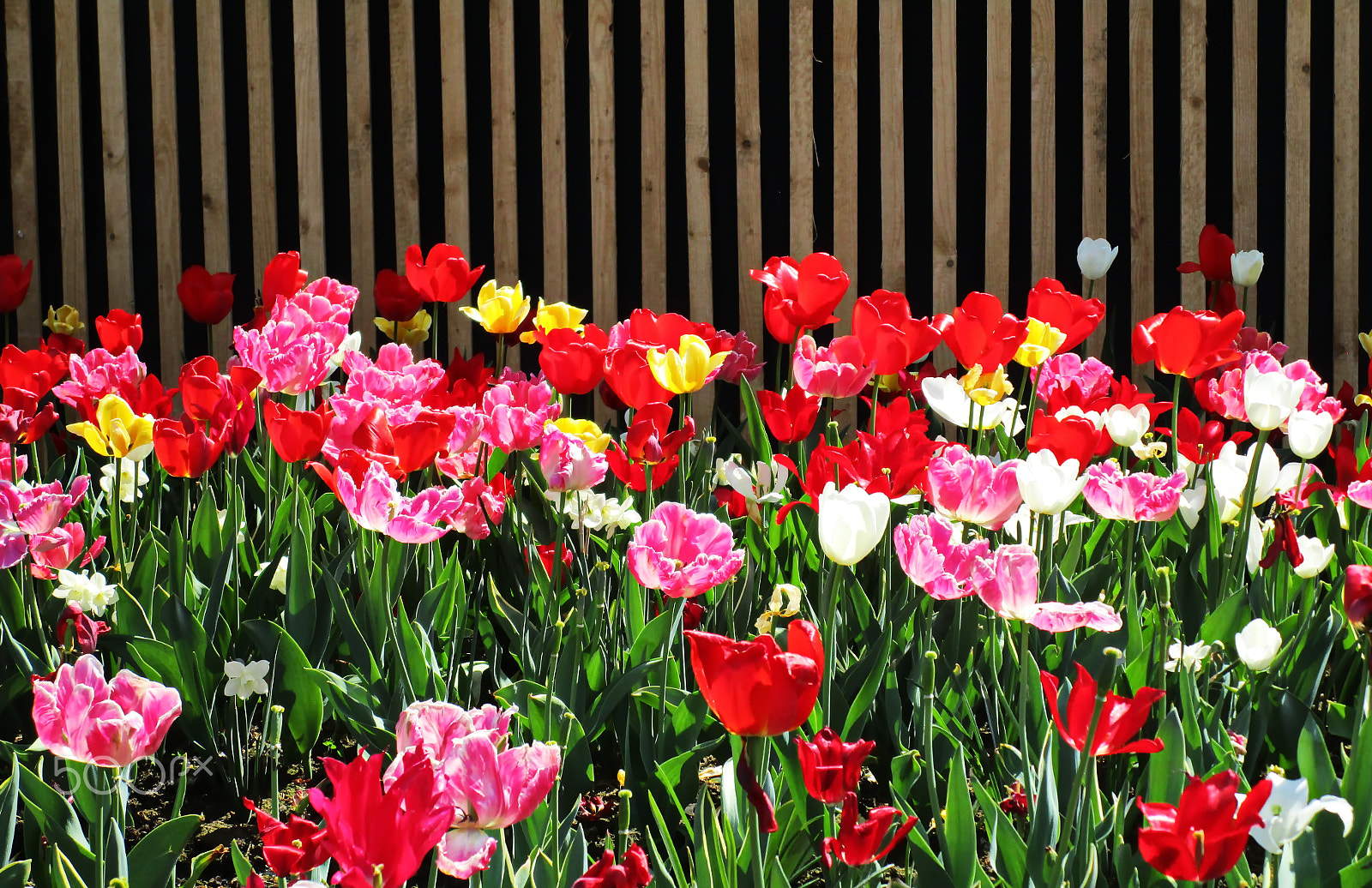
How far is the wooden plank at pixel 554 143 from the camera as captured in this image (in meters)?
3.27

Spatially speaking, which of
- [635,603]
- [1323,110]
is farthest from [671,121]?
[635,603]

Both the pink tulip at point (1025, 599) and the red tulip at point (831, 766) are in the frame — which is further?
the pink tulip at point (1025, 599)

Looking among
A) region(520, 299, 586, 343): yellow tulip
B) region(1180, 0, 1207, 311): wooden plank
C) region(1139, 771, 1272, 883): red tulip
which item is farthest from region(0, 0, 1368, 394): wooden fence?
region(1139, 771, 1272, 883): red tulip

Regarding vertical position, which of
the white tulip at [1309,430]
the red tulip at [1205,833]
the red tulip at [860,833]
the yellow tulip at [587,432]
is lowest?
the red tulip at [860,833]

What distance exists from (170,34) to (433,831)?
3.19 metres

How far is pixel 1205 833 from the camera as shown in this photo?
67cm

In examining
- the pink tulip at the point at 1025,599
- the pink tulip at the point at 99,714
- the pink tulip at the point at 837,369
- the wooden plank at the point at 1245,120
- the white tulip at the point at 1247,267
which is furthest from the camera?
the wooden plank at the point at 1245,120

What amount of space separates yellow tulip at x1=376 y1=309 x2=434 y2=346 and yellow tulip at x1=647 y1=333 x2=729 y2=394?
87cm

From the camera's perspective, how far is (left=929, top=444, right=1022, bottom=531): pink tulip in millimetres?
1172

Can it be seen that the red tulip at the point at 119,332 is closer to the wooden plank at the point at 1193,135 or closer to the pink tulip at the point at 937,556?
the pink tulip at the point at 937,556

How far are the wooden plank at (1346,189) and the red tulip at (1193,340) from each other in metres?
2.07

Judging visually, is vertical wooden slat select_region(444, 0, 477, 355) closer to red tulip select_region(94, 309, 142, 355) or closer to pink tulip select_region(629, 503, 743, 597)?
red tulip select_region(94, 309, 142, 355)

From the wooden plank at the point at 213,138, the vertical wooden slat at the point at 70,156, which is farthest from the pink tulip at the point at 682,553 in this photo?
the vertical wooden slat at the point at 70,156

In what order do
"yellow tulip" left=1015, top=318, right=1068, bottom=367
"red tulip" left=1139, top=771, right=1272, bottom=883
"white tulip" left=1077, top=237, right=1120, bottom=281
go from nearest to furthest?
1. "red tulip" left=1139, top=771, right=1272, bottom=883
2. "yellow tulip" left=1015, top=318, right=1068, bottom=367
3. "white tulip" left=1077, top=237, right=1120, bottom=281
